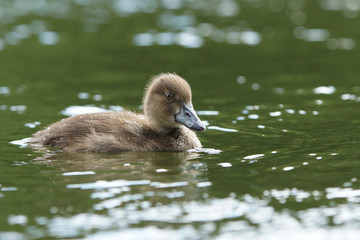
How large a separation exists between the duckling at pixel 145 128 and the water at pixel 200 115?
271mm

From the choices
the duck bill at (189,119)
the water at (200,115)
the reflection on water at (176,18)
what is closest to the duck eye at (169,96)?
the duck bill at (189,119)

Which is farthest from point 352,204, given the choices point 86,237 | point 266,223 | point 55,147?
point 55,147

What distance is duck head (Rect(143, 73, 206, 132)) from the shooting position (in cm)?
1138

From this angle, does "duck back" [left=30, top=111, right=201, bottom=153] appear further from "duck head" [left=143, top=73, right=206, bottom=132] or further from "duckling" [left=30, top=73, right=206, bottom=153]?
"duck head" [left=143, top=73, right=206, bottom=132]

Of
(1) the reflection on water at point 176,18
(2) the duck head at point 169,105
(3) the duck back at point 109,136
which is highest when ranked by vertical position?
(1) the reflection on water at point 176,18

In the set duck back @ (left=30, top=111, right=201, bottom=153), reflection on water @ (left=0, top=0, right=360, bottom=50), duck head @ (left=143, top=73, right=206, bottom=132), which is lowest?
duck back @ (left=30, top=111, right=201, bottom=153)

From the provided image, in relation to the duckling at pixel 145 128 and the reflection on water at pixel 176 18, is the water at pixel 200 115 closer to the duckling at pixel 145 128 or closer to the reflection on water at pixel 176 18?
the reflection on water at pixel 176 18

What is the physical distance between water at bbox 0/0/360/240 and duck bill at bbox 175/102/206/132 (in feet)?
1.36

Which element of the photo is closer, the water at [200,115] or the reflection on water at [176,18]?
the water at [200,115]

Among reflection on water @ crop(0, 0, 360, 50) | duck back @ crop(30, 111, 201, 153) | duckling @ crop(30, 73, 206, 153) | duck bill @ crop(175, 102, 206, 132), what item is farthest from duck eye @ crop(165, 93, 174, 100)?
reflection on water @ crop(0, 0, 360, 50)

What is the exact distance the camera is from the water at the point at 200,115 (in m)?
7.80

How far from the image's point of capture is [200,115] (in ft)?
46.4

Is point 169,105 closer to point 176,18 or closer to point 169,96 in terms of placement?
point 169,96

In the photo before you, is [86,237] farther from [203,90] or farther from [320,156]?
[203,90]
